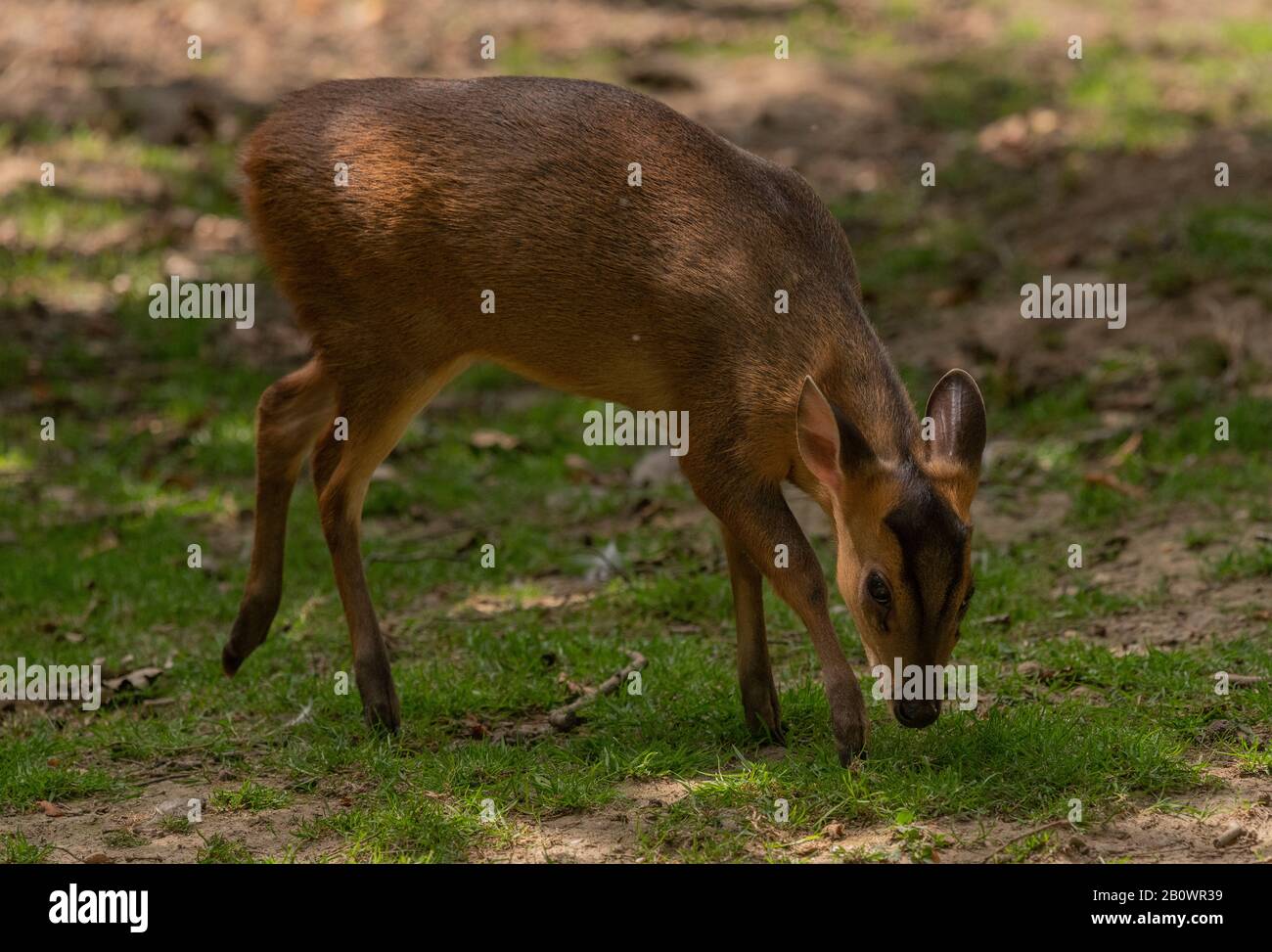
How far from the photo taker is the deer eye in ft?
17.7

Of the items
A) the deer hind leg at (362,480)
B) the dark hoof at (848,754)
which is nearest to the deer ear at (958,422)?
the dark hoof at (848,754)

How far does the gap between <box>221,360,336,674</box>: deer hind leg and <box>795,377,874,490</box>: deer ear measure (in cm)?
203

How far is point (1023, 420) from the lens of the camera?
31.4 feet

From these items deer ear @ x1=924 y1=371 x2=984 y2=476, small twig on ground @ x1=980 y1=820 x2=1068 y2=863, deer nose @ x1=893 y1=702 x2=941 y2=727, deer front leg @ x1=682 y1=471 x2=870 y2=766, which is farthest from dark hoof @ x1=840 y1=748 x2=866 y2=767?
deer ear @ x1=924 y1=371 x2=984 y2=476

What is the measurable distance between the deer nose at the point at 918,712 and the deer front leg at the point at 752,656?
2.36ft

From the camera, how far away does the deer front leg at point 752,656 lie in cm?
600

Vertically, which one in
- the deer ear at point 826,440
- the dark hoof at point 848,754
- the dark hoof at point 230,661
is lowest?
the dark hoof at point 848,754

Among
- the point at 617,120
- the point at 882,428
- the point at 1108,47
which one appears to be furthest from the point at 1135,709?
the point at 1108,47

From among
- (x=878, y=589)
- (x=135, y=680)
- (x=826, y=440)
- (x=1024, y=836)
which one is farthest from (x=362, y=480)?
(x=1024, y=836)

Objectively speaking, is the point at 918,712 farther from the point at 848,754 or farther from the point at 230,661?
the point at 230,661

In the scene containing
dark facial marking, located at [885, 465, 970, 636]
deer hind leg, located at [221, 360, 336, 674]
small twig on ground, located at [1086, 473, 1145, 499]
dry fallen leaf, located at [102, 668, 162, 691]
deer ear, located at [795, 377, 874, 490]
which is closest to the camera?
dark facial marking, located at [885, 465, 970, 636]

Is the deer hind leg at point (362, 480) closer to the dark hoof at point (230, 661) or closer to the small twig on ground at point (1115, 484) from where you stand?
the dark hoof at point (230, 661)

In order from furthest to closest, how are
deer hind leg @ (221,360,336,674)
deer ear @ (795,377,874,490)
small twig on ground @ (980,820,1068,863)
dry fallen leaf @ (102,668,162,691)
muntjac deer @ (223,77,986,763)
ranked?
dry fallen leaf @ (102,668,162,691), deer hind leg @ (221,360,336,674), muntjac deer @ (223,77,986,763), deer ear @ (795,377,874,490), small twig on ground @ (980,820,1068,863)

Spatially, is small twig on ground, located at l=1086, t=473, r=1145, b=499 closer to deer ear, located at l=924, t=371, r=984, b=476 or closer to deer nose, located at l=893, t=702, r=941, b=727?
deer ear, located at l=924, t=371, r=984, b=476
